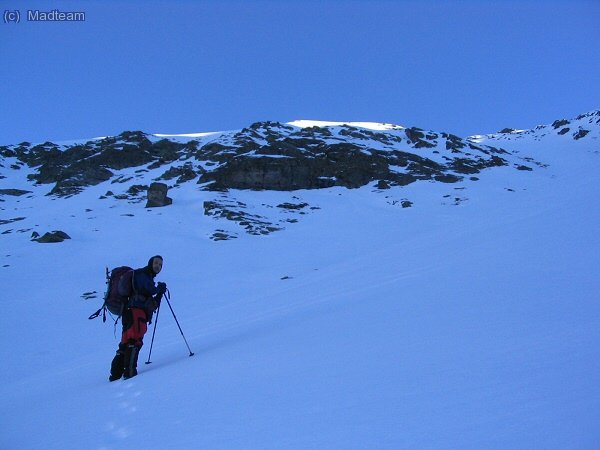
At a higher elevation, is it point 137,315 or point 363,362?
point 137,315

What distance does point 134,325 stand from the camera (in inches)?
247

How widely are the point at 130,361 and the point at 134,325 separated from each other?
1.86ft

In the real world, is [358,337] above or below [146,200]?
below

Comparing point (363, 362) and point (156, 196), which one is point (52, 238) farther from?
point (363, 362)

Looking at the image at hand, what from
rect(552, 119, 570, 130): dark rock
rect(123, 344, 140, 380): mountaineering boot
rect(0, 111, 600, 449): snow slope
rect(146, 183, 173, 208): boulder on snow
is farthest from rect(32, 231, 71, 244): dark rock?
rect(552, 119, 570, 130): dark rock

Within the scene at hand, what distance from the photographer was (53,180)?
169 feet

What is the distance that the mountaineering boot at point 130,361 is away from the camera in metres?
5.87

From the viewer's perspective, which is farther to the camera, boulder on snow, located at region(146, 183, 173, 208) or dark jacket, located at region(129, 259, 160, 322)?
boulder on snow, located at region(146, 183, 173, 208)

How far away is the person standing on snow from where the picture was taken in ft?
19.9

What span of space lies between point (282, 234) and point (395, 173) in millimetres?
21192

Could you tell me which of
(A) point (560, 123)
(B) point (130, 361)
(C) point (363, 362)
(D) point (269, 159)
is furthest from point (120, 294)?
(A) point (560, 123)

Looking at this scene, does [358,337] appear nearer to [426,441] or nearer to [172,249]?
[426,441]

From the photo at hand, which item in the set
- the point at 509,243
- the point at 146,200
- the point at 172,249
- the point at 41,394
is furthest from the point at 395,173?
the point at 41,394

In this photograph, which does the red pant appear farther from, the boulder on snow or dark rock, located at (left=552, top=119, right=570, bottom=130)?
dark rock, located at (left=552, top=119, right=570, bottom=130)
